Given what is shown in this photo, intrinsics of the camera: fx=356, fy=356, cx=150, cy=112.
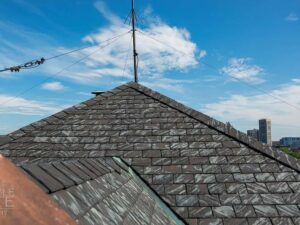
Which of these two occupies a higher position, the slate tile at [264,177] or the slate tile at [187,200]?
the slate tile at [264,177]

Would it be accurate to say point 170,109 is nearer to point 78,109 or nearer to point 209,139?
point 209,139

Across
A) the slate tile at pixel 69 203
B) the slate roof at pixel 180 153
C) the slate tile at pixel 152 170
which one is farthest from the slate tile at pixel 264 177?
the slate tile at pixel 69 203

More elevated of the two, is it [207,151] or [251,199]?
[207,151]

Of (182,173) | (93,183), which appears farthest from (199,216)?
(93,183)

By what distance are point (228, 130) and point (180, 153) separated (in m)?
1.55

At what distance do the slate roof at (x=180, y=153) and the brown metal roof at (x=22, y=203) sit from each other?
5.74 m

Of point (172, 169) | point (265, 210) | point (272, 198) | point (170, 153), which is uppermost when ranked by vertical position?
point (170, 153)

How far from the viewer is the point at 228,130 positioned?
920cm

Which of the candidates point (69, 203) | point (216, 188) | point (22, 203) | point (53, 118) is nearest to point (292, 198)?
point (216, 188)

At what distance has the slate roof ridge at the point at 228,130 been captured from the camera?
835 cm

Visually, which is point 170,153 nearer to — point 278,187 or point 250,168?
point 250,168

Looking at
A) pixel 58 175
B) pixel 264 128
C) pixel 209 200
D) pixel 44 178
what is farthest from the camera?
pixel 264 128

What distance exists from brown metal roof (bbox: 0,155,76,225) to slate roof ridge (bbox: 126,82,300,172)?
770cm

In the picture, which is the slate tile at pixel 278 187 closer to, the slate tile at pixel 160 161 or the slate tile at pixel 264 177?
the slate tile at pixel 264 177
